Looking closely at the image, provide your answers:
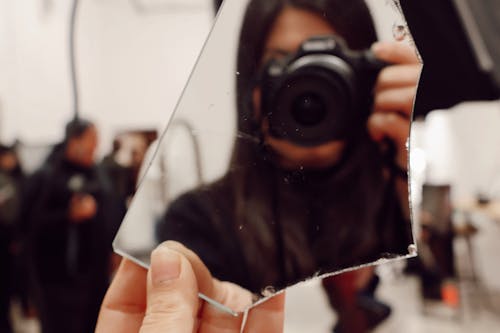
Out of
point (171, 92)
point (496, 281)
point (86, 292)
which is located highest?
point (171, 92)

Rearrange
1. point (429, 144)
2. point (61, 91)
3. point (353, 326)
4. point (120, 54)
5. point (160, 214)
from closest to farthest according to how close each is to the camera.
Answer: point (160, 214), point (120, 54), point (353, 326), point (61, 91), point (429, 144)

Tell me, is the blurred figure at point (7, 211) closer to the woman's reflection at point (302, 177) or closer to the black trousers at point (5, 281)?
the black trousers at point (5, 281)

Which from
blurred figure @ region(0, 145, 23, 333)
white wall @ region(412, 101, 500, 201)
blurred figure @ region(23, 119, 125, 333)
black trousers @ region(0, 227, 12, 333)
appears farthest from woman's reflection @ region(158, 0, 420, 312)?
white wall @ region(412, 101, 500, 201)

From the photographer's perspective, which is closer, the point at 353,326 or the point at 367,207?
the point at 367,207

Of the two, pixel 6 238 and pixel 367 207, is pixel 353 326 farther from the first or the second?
pixel 6 238

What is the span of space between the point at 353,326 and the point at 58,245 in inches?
26.9

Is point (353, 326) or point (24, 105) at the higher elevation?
point (24, 105)

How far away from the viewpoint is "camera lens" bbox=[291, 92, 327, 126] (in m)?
0.20

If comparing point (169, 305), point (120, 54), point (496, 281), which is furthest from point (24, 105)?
point (496, 281)

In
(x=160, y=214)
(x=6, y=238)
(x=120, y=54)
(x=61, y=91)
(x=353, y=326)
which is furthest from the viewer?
(x=6, y=238)

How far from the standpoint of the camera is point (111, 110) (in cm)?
49

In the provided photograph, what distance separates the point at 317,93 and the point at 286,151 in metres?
0.03

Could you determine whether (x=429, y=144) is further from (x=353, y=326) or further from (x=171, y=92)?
(x=171, y=92)

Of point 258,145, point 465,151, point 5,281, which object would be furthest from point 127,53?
point 465,151
